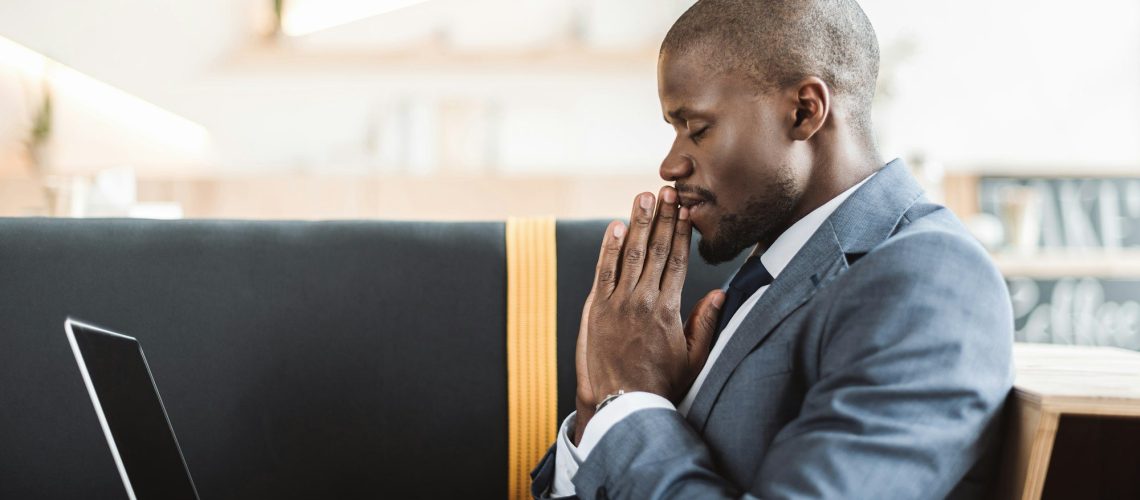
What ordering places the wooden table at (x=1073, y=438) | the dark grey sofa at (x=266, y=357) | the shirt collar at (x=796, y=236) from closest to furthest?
the wooden table at (x=1073, y=438), the shirt collar at (x=796, y=236), the dark grey sofa at (x=266, y=357)

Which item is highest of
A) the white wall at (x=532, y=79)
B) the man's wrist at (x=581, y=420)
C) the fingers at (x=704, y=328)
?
the white wall at (x=532, y=79)

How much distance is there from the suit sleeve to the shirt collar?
7.9 inches

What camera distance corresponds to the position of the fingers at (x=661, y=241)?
963mm

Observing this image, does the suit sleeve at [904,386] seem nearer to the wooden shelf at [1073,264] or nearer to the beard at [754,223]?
the beard at [754,223]

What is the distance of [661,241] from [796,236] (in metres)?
0.15

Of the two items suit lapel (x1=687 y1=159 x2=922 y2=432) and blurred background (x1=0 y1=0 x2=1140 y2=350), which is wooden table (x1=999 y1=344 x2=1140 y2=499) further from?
blurred background (x1=0 y1=0 x2=1140 y2=350)

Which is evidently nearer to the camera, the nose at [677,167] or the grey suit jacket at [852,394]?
the grey suit jacket at [852,394]

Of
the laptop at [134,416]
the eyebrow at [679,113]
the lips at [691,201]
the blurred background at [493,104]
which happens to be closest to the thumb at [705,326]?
the lips at [691,201]

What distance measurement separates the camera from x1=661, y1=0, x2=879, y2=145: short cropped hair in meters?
0.92

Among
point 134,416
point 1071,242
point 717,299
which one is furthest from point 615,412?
point 1071,242

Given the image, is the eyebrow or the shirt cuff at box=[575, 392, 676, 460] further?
the eyebrow

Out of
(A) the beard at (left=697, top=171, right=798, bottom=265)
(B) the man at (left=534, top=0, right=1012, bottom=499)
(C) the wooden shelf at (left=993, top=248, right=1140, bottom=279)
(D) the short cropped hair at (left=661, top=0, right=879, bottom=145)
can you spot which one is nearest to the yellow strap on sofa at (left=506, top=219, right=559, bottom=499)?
(B) the man at (left=534, top=0, right=1012, bottom=499)

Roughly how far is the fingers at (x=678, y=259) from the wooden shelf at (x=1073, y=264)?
2.62 meters

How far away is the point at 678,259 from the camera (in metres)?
0.98
